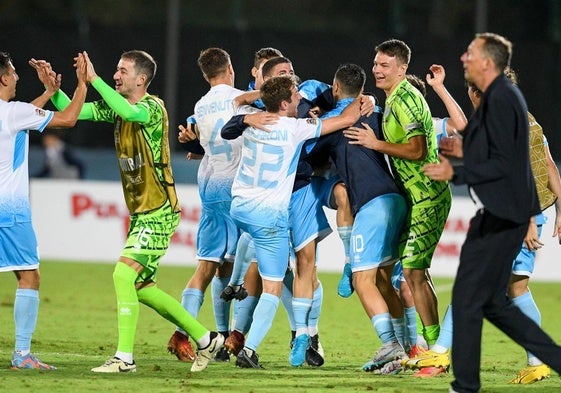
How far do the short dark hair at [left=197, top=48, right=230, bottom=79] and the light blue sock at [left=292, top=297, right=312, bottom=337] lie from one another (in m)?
1.89

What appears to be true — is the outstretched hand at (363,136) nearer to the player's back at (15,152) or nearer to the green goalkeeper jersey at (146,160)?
the green goalkeeper jersey at (146,160)

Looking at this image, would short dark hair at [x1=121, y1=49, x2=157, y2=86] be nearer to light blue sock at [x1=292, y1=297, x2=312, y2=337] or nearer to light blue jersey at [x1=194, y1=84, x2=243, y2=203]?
light blue jersey at [x1=194, y1=84, x2=243, y2=203]

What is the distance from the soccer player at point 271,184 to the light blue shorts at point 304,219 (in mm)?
369

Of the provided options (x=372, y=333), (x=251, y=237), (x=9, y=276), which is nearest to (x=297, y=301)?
(x=251, y=237)

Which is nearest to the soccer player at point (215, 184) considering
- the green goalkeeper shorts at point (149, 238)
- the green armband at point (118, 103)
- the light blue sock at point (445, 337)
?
the green goalkeeper shorts at point (149, 238)

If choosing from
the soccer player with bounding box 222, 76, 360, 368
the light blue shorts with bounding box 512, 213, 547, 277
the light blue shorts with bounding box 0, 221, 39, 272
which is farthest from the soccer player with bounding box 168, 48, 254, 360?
the light blue shorts with bounding box 512, 213, 547, 277

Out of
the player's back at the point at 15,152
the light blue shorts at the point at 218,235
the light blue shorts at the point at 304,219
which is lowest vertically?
the light blue shorts at the point at 218,235

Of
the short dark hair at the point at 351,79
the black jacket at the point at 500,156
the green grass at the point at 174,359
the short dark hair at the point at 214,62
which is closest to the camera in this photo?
the black jacket at the point at 500,156

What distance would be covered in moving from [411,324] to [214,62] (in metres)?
2.56

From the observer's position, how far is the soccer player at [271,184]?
27.7ft

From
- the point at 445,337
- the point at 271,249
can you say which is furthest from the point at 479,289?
the point at 271,249

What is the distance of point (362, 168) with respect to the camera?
28.5 feet

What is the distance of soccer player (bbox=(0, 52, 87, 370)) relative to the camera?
834 cm

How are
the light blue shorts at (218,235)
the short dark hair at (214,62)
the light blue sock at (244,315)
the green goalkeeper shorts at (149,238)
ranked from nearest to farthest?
the green goalkeeper shorts at (149,238) < the short dark hair at (214,62) < the light blue sock at (244,315) < the light blue shorts at (218,235)
